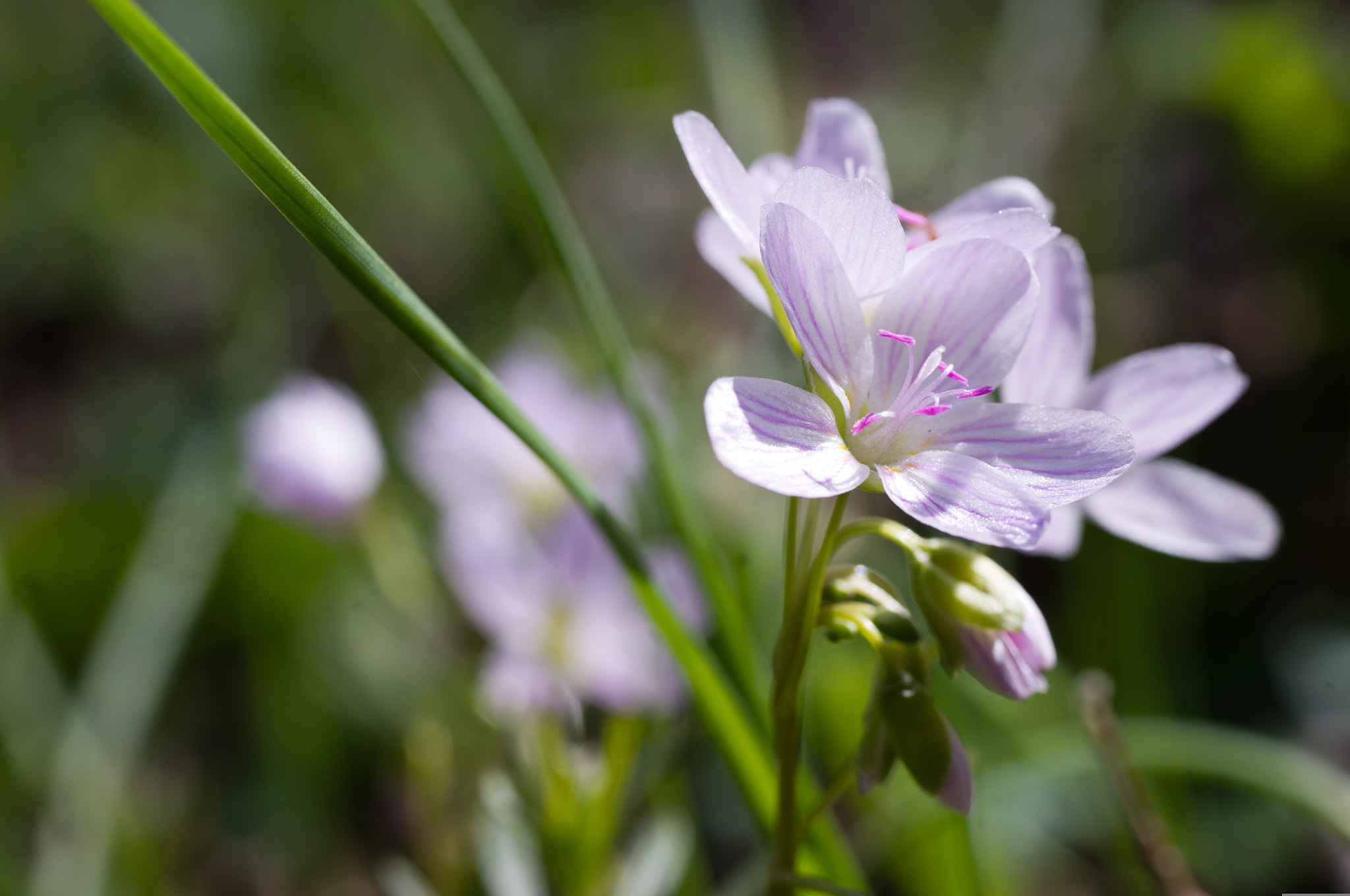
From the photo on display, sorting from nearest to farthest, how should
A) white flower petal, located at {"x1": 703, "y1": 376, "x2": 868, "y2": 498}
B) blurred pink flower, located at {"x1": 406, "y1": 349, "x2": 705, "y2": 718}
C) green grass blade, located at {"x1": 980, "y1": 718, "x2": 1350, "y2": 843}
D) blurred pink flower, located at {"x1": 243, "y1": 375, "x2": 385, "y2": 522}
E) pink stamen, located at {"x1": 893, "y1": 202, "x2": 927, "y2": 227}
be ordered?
white flower petal, located at {"x1": 703, "y1": 376, "x2": 868, "y2": 498} → pink stamen, located at {"x1": 893, "y1": 202, "x2": 927, "y2": 227} → green grass blade, located at {"x1": 980, "y1": 718, "x2": 1350, "y2": 843} → blurred pink flower, located at {"x1": 406, "y1": 349, "x2": 705, "y2": 718} → blurred pink flower, located at {"x1": 243, "y1": 375, "x2": 385, "y2": 522}

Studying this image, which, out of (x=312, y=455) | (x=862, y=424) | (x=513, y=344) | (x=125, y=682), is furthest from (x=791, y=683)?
(x=513, y=344)

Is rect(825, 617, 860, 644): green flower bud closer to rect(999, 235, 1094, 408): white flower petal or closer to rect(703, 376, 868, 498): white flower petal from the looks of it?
rect(703, 376, 868, 498): white flower petal

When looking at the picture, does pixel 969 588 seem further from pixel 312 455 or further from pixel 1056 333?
pixel 312 455

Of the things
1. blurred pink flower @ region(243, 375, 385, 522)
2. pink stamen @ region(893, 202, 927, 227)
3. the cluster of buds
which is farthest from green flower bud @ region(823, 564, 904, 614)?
blurred pink flower @ region(243, 375, 385, 522)

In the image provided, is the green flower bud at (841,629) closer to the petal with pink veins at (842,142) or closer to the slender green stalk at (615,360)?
the slender green stalk at (615,360)

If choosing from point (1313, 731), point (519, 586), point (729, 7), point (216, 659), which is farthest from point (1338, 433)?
point (216, 659)
